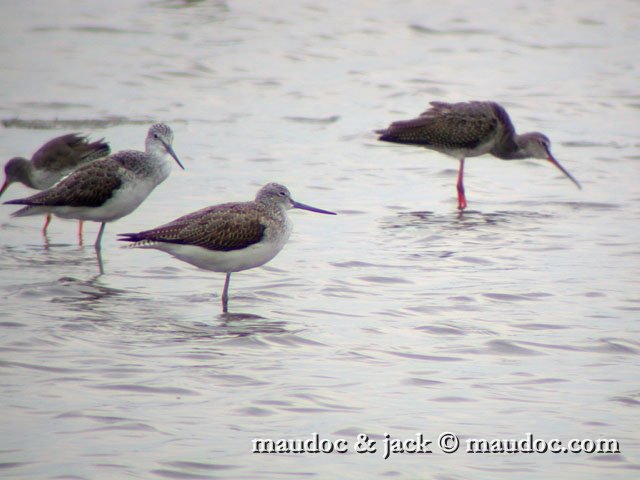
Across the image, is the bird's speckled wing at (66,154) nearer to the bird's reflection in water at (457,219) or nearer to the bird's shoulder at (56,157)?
the bird's shoulder at (56,157)

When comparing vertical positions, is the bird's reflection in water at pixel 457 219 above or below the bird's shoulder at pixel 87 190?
below

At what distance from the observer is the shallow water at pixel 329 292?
22.8 ft

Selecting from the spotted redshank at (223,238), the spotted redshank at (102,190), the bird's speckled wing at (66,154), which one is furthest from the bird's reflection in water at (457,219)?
the bird's speckled wing at (66,154)

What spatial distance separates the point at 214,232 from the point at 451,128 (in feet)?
20.1

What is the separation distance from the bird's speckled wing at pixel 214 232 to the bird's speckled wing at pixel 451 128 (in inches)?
223

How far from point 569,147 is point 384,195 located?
4.28m

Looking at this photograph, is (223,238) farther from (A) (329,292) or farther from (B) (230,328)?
(A) (329,292)

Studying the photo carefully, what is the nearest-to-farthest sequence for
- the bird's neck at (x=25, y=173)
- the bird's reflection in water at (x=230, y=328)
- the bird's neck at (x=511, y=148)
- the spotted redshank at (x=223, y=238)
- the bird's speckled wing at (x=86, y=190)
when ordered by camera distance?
the bird's reflection in water at (x=230, y=328) → the spotted redshank at (x=223, y=238) → the bird's speckled wing at (x=86, y=190) → the bird's neck at (x=25, y=173) → the bird's neck at (x=511, y=148)

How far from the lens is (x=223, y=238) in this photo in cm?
961

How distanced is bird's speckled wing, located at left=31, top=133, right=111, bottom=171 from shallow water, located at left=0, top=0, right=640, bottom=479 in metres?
0.71

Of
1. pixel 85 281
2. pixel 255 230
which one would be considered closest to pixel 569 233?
pixel 255 230

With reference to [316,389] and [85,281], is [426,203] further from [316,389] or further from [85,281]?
[316,389]

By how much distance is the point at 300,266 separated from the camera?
36.6ft

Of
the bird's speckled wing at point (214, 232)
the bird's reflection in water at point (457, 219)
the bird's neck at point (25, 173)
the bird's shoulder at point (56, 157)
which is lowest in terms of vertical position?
the bird's reflection in water at point (457, 219)
